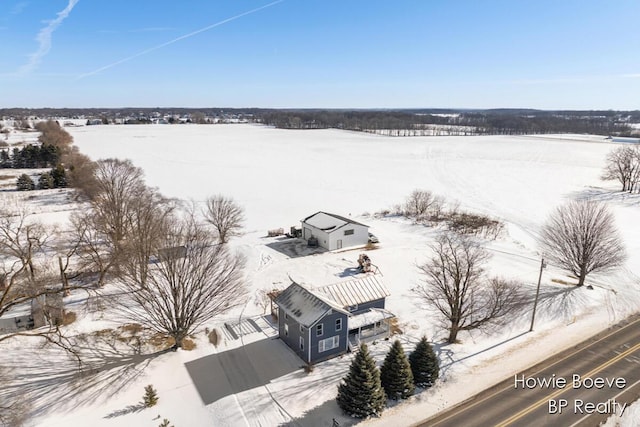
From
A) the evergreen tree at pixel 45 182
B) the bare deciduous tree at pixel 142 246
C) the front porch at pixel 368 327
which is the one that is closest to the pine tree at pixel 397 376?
the front porch at pixel 368 327

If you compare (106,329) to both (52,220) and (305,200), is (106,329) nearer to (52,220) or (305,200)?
(52,220)

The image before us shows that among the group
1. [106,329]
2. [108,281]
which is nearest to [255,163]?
[108,281]

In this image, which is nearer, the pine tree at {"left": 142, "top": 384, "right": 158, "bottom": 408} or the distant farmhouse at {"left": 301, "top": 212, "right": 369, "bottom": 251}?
the pine tree at {"left": 142, "top": 384, "right": 158, "bottom": 408}

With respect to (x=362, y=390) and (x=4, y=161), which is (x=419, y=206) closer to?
(x=362, y=390)

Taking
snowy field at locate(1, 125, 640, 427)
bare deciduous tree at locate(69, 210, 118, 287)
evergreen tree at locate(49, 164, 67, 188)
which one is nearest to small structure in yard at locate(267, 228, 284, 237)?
snowy field at locate(1, 125, 640, 427)

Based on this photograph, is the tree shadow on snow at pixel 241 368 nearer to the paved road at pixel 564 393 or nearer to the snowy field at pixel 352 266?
the snowy field at pixel 352 266

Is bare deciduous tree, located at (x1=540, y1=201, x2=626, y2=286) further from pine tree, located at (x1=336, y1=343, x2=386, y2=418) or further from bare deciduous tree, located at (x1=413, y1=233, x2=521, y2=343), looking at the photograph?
pine tree, located at (x1=336, y1=343, x2=386, y2=418)
